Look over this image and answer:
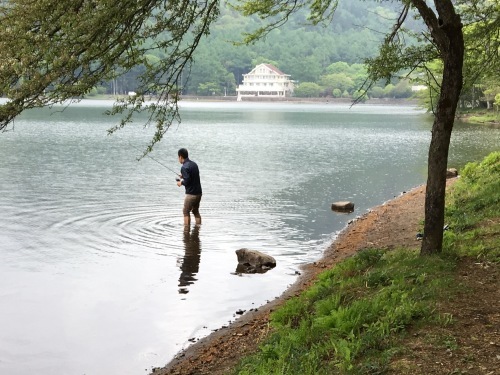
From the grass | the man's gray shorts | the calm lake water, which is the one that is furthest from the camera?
the man's gray shorts

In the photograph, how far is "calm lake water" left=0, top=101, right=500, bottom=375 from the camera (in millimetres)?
11531

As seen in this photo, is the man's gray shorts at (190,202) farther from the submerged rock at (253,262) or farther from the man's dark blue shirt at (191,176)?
the submerged rock at (253,262)

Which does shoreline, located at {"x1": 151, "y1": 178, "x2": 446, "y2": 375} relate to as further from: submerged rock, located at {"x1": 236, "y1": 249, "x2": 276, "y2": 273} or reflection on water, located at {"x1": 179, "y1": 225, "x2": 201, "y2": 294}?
reflection on water, located at {"x1": 179, "y1": 225, "x2": 201, "y2": 294}

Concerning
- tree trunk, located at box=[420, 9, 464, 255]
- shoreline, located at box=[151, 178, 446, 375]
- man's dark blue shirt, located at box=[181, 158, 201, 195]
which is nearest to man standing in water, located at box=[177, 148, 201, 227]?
man's dark blue shirt, located at box=[181, 158, 201, 195]

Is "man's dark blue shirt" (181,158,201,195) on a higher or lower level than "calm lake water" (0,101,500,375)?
higher

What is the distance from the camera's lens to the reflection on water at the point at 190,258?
48.9 ft

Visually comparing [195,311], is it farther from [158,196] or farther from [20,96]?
[158,196]

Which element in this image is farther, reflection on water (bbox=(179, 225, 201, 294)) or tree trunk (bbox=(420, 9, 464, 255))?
reflection on water (bbox=(179, 225, 201, 294))

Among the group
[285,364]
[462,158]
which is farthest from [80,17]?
[462,158]

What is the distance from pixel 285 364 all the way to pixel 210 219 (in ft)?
47.8

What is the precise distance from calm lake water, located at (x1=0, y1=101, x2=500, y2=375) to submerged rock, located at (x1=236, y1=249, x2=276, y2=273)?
0.97ft

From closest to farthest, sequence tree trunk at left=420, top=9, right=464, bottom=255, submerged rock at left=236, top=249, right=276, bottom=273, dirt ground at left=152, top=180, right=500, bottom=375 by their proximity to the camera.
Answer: dirt ground at left=152, top=180, right=500, bottom=375 < tree trunk at left=420, top=9, right=464, bottom=255 < submerged rock at left=236, top=249, right=276, bottom=273

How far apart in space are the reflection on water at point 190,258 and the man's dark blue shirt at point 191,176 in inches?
50.4

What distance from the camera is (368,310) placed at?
877 centimetres
